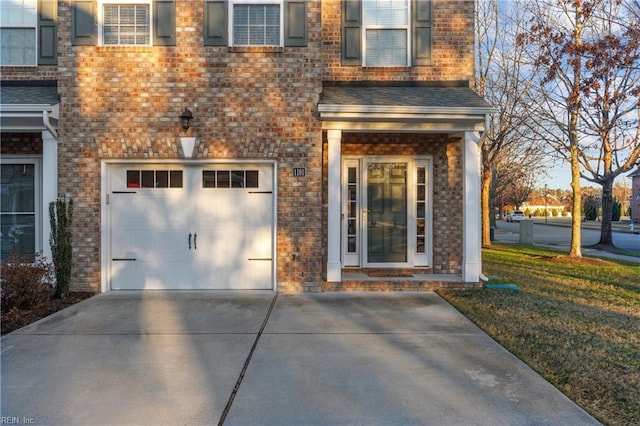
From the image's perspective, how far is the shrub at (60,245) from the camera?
725 cm

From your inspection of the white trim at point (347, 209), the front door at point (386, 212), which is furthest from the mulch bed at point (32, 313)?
the front door at point (386, 212)

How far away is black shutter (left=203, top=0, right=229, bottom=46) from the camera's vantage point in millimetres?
7676

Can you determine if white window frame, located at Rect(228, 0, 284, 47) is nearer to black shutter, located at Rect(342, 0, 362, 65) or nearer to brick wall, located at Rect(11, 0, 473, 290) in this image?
brick wall, located at Rect(11, 0, 473, 290)

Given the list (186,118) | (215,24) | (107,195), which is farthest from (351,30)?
(107,195)

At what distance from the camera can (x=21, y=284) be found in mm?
6410

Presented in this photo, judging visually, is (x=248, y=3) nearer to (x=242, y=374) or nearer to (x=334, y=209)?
(x=334, y=209)

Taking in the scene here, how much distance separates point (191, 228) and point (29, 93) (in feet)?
12.7

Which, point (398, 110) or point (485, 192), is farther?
point (485, 192)

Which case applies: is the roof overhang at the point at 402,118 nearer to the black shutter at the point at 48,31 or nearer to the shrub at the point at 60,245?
the shrub at the point at 60,245

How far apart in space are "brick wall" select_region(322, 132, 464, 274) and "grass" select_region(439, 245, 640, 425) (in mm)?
1056

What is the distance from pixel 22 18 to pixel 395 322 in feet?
29.0

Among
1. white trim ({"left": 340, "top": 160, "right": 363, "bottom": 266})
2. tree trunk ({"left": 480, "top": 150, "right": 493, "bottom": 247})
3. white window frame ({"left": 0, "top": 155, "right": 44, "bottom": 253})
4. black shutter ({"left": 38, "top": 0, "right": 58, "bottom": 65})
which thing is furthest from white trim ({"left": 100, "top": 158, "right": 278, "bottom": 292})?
tree trunk ({"left": 480, "top": 150, "right": 493, "bottom": 247})
